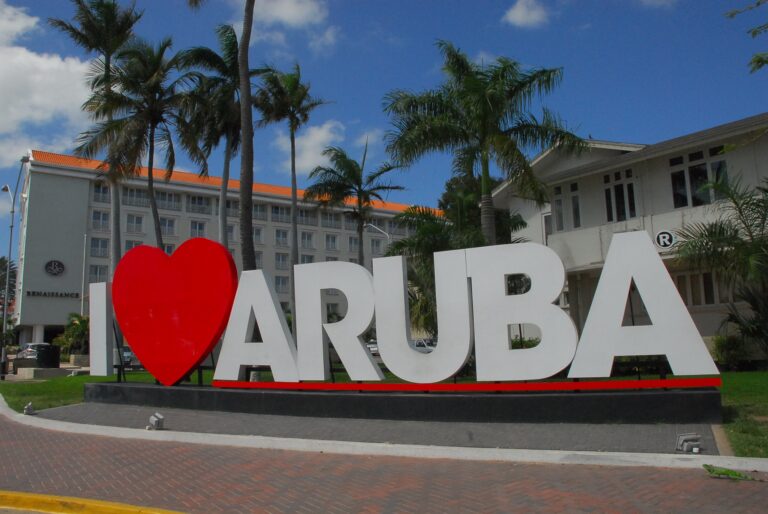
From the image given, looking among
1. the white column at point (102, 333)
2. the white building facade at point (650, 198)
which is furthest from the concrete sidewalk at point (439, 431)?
the white building facade at point (650, 198)

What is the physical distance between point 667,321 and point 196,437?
25.4ft

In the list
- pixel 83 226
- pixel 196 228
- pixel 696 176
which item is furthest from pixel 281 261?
pixel 696 176

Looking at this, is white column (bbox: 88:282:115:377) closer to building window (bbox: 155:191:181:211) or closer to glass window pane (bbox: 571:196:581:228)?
glass window pane (bbox: 571:196:581:228)

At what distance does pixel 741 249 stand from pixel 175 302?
13529 millimetres

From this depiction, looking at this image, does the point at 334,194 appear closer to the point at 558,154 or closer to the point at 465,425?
the point at 558,154

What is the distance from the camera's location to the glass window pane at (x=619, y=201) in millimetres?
21734

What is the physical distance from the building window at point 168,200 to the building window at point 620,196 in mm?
54286

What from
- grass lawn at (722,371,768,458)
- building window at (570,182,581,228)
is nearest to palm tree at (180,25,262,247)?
building window at (570,182,581,228)

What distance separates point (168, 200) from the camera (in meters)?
67.5

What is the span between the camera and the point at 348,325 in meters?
11.9

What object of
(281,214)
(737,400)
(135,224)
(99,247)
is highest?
(281,214)

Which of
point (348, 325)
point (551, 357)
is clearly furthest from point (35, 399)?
point (551, 357)

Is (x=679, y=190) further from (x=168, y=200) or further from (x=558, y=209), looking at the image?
(x=168, y=200)

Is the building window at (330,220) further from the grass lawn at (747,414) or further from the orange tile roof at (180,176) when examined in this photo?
the grass lawn at (747,414)
